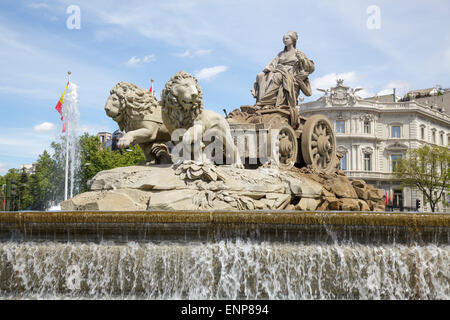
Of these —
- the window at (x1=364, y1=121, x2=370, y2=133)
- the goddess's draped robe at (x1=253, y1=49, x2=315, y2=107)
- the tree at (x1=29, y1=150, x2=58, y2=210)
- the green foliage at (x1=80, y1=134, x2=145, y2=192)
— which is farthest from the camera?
the window at (x1=364, y1=121, x2=370, y2=133)

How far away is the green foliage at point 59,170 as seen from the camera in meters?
33.2

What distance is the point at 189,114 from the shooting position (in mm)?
7973

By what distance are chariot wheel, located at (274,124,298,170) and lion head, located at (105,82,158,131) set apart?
311cm

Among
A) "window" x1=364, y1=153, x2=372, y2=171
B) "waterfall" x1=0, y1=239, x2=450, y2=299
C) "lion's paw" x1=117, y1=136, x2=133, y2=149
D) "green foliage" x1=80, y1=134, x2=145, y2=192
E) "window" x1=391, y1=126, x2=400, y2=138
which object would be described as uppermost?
"window" x1=391, y1=126, x2=400, y2=138

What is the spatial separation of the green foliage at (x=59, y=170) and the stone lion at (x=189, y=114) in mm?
25256

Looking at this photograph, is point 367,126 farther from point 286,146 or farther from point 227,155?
point 227,155

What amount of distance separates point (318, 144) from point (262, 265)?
6.17 meters

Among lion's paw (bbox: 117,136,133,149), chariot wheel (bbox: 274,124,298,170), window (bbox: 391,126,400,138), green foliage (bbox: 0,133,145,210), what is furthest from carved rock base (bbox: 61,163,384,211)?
window (bbox: 391,126,400,138)

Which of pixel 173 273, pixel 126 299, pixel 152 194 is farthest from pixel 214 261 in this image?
pixel 152 194

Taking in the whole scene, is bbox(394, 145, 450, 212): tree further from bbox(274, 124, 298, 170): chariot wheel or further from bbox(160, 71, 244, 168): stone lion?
bbox(160, 71, 244, 168): stone lion

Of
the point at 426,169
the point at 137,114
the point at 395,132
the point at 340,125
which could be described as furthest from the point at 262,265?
the point at 395,132

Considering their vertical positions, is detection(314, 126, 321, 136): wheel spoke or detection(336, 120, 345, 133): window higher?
detection(336, 120, 345, 133): window

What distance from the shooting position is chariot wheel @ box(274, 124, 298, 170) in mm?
10180
